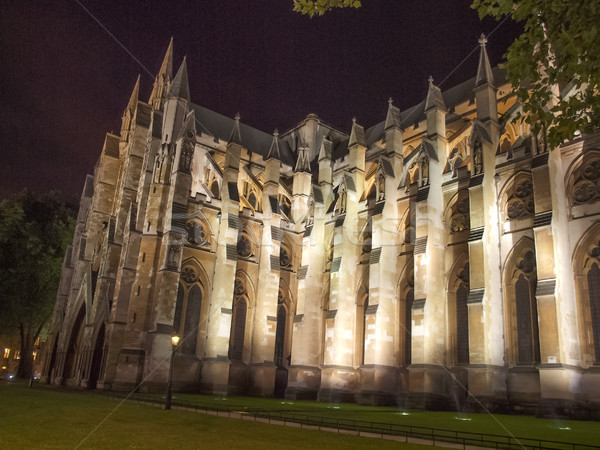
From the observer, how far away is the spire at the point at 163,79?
34.6 m

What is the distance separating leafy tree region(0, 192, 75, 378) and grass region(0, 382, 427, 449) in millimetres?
24321

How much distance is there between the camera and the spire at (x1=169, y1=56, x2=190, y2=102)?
3244 centimetres

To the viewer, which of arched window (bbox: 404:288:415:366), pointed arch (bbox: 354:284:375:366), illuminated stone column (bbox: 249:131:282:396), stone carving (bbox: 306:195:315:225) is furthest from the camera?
stone carving (bbox: 306:195:315:225)

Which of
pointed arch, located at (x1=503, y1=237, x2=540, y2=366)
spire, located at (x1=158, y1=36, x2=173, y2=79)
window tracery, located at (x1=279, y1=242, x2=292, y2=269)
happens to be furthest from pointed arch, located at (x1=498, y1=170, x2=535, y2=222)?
spire, located at (x1=158, y1=36, x2=173, y2=79)

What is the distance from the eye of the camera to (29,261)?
3691 centimetres

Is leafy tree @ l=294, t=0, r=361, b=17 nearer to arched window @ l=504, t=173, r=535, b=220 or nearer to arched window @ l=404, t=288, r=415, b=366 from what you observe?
arched window @ l=504, t=173, r=535, b=220

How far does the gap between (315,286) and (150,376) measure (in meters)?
10.2

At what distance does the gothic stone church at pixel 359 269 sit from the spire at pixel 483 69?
0.10 metres

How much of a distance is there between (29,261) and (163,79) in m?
16.6

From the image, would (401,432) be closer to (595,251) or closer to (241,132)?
(595,251)

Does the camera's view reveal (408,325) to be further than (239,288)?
No

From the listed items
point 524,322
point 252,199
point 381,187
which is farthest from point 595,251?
point 252,199

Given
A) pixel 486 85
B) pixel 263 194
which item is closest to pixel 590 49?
pixel 486 85

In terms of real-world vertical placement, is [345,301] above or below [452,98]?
below
